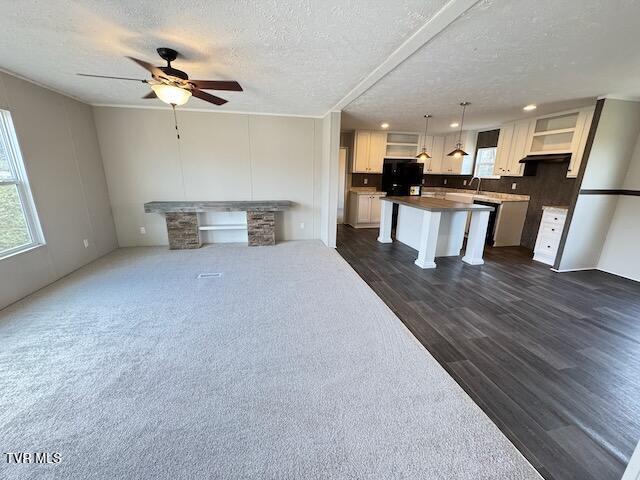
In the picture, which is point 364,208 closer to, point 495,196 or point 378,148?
point 378,148

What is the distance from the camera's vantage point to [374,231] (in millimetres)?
6160

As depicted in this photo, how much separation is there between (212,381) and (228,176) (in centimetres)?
378

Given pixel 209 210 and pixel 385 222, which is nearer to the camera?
pixel 209 210

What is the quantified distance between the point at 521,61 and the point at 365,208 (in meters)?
4.22

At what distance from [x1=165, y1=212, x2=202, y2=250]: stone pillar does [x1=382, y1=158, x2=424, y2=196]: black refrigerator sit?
4512mm

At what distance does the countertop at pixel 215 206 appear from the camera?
4.25 metres

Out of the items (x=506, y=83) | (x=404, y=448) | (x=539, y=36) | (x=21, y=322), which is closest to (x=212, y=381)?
(x=404, y=448)

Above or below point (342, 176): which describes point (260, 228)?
below

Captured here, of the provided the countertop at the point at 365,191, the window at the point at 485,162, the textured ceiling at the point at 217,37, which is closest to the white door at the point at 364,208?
the countertop at the point at 365,191

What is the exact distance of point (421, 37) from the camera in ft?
6.15

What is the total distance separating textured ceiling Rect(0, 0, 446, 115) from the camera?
1.61 meters

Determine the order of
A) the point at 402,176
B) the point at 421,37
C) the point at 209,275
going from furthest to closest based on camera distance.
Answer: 1. the point at 402,176
2. the point at 209,275
3. the point at 421,37

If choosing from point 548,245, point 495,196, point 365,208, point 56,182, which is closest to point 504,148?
point 495,196

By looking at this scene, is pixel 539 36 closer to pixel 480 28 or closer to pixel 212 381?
pixel 480 28
